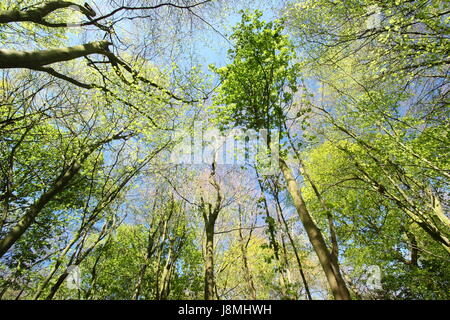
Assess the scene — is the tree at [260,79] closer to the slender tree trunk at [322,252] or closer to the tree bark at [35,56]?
the slender tree trunk at [322,252]

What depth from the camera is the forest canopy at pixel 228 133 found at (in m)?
4.12

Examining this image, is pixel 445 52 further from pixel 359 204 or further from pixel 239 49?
pixel 359 204

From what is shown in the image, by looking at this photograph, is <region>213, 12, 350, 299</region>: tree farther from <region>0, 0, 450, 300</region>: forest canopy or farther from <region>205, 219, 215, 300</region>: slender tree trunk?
<region>205, 219, 215, 300</region>: slender tree trunk

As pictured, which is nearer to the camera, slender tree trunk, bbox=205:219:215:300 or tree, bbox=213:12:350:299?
tree, bbox=213:12:350:299

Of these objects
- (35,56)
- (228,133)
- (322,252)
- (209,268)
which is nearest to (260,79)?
(228,133)

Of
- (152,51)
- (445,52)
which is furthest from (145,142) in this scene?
(445,52)

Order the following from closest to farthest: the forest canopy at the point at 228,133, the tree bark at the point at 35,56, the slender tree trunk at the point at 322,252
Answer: the slender tree trunk at the point at 322,252 → the tree bark at the point at 35,56 → the forest canopy at the point at 228,133

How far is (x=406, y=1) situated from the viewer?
4.14 meters

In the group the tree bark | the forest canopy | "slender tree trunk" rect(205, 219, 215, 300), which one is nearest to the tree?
the forest canopy

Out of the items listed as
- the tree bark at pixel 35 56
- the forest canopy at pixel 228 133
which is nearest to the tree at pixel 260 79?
the forest canopy at pixel 228 133

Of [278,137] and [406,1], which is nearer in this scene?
[406,1]

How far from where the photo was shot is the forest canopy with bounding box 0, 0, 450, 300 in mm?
4117
